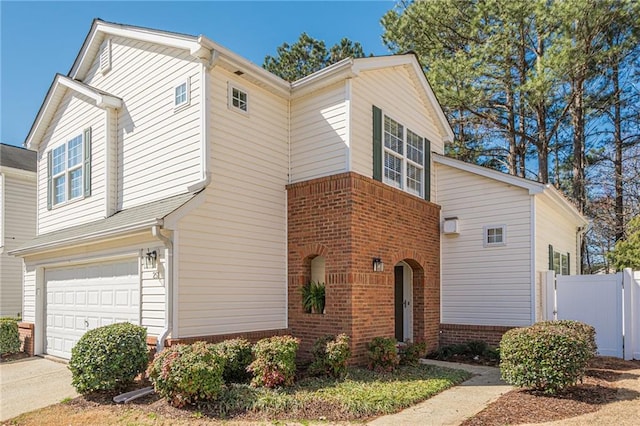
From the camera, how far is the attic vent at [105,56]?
1179 cm

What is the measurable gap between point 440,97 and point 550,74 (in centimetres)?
420

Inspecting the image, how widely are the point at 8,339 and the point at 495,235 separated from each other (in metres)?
13.6

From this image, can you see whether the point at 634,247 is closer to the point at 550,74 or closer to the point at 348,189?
the point at 550,74

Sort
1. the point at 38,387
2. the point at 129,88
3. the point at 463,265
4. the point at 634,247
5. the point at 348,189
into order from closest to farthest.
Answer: the point at 38,387
the point at 348,189
the point at 129,88
the point at 463,265
the point at 634,247

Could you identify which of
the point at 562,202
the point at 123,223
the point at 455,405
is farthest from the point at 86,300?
the point at 562,202

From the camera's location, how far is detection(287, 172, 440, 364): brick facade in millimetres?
9094

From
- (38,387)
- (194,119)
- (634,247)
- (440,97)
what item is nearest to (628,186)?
(634,247)

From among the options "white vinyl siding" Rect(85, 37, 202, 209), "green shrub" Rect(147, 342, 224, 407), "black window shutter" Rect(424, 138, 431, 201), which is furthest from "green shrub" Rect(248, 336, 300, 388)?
"black window shutter" Rect(424, 138, 431, 201)

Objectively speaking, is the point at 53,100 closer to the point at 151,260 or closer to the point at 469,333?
the point at 151,260

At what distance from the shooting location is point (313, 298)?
9656 mm

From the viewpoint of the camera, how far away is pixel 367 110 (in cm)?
1010

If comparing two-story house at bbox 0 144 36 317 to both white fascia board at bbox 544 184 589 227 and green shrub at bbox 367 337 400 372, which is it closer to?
green shrub at bbox 367 337 400 372

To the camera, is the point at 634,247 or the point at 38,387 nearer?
the point at 38,387

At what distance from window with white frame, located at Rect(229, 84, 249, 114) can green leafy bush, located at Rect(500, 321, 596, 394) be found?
6839mm
